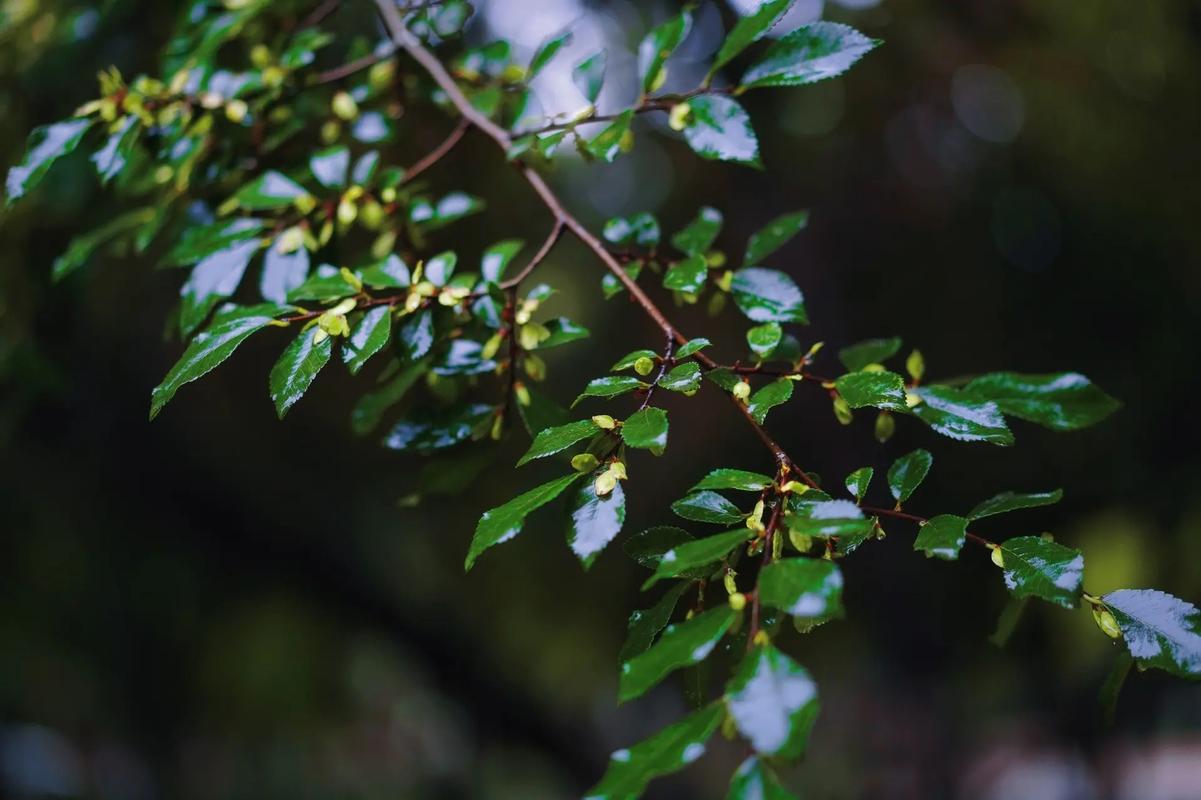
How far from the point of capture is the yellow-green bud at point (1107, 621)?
490 millimetres

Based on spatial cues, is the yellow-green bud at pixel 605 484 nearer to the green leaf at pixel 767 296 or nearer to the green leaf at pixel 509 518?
the green leaf at pixel 509 518

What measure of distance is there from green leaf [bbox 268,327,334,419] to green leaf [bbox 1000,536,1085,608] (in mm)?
410

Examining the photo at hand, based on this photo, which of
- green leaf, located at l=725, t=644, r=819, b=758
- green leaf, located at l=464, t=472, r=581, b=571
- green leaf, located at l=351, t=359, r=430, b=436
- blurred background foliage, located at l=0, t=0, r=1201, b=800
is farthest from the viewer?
blurred background foliage, located at l=0, t=0, r=1201, b=800

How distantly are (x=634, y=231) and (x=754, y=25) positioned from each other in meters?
0.21

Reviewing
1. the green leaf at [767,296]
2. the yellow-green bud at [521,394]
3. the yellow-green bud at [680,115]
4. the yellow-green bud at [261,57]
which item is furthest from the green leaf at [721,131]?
the yellow-green bud at [261,57]

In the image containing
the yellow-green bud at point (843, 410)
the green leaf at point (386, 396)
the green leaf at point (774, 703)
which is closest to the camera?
the green leaf at point (774, 703)

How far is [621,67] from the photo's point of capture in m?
2.00

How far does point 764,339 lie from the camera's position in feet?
1.86

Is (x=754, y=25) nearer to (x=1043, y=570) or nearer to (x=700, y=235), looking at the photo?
(x=700, y=235)

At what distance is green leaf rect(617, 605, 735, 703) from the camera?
1.34 feet

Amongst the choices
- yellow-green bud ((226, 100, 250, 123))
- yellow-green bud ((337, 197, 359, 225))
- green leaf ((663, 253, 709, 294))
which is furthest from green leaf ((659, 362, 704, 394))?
yellow-green bud ((226, 100, 250, 123))

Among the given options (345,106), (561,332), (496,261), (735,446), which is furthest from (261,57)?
(735,446)

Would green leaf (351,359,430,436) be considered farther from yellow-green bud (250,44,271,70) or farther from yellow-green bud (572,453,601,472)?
yellow-green bud (250,44,271,70)

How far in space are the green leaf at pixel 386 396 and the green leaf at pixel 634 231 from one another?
19 cm
